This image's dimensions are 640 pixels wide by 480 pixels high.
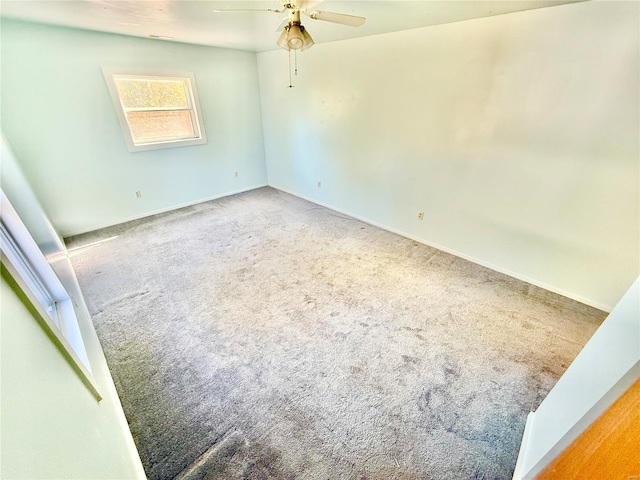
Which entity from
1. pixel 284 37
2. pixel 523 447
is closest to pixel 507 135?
pixel 284 37

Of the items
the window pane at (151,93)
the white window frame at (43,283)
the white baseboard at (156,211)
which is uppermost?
the window pane at (151,93)

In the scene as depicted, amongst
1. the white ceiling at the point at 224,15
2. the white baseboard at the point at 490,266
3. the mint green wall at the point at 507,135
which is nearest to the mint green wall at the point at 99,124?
the white ceiling at the point at 224,15

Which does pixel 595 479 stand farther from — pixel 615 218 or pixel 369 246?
pixel 369 246

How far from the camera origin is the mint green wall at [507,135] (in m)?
1.96

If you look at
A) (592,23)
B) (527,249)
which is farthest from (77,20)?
(527,249)

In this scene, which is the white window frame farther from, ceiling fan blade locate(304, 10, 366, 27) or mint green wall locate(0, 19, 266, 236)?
mint green wall locate(0, 19, 266, 236)

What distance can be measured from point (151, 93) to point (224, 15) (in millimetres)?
2101

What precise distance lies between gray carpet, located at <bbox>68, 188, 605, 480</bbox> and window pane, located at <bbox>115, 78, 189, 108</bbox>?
1903mm

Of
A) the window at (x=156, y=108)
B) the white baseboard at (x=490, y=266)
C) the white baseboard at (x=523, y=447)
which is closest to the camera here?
the white baseboard at (x=523, y=447)

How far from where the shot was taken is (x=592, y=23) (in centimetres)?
185

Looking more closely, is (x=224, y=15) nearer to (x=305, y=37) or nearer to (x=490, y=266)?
(x=305, y=37)

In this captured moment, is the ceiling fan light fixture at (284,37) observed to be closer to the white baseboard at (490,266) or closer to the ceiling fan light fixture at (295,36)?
the ceiling fan light fixture at (295,36)

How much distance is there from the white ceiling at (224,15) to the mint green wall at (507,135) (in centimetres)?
24

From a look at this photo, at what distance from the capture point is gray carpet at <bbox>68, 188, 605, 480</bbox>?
1397 mm
